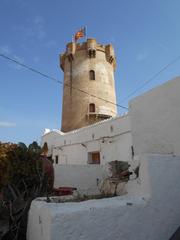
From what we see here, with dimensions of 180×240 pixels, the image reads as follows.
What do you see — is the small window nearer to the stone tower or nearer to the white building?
the white building

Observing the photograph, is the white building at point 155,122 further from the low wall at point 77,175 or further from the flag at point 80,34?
the flag at point 80,34

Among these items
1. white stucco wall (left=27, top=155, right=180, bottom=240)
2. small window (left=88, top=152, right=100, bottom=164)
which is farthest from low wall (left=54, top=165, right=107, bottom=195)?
small window (left=88, top=152, right=100, bottom=164)

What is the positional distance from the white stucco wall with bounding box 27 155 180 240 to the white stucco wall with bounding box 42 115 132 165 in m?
8.38

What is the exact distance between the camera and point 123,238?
3.46 meters

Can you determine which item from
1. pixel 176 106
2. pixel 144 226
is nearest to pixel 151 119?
pixel 176 106

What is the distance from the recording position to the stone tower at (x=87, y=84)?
21.3m

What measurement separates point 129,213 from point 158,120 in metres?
3.82

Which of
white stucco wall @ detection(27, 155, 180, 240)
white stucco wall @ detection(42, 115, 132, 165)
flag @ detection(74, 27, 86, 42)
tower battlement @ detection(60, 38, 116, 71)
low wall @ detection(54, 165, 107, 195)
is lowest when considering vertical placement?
white stucco wall @ detection(27, 155, 180, 240)

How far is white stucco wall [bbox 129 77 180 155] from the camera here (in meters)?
6.26

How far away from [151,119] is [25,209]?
453 cm

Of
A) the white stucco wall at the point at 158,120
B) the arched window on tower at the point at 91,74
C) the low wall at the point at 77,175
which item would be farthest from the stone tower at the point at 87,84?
the white stucco wall at the point at 158,120

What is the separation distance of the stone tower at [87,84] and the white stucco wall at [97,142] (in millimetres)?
3128

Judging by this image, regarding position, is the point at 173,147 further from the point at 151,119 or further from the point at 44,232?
A: the point at 44,232

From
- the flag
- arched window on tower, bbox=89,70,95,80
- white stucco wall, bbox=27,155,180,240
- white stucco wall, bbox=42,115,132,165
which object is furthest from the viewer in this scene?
the flag
